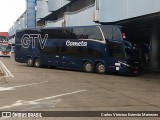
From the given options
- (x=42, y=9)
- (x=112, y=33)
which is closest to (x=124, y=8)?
(x=112, y=33)

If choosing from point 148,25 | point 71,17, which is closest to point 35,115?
point 148,25

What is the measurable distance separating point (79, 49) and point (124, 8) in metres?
4.43

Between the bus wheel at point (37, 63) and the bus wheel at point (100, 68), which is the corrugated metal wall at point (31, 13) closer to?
the bus wheel at point (37, 63)

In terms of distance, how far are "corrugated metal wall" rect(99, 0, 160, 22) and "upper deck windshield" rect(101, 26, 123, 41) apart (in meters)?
1.61

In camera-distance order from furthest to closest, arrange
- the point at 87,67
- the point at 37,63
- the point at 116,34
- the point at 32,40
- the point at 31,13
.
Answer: the point at 31,13 → the point at 37,63 → the point at 32,40 → the point at 87,67 → the point at 116,34

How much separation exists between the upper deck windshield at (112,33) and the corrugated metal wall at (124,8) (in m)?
1.61

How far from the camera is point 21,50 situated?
35.6 meters

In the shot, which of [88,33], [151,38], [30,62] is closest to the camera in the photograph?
[88,33]

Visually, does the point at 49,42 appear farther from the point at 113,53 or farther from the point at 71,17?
the point at 71,17

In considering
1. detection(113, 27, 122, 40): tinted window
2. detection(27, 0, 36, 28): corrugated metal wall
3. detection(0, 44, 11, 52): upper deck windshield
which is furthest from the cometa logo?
detection(27, 0, 36, 28): corrugated metal wall

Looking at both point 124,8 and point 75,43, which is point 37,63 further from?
point 124,8

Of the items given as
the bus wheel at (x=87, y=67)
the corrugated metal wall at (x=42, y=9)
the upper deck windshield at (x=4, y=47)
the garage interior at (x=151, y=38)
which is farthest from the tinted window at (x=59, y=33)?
the corrugated metal wall at (x=42, y=9)

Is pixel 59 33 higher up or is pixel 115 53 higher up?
pixel 59 33

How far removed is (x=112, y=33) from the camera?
26453 millimetres
